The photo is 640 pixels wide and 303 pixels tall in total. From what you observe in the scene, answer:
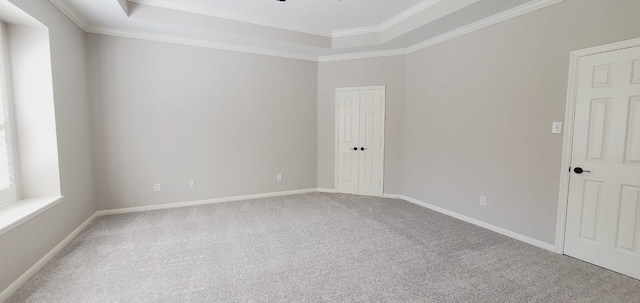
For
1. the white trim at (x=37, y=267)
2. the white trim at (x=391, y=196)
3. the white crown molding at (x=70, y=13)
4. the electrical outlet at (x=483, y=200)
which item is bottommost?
the white trim at (x=37, y=267)

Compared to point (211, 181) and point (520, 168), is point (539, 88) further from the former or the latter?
point (211, 181)

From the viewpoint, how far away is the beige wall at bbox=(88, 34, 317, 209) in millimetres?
3678

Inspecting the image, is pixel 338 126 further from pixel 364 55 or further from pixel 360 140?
pixel 364 55

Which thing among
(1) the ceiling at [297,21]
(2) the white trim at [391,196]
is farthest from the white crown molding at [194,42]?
(2) the white trim at [391,196]

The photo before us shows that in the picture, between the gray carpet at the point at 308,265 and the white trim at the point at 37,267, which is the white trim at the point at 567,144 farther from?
the white trim at the point at 37,267

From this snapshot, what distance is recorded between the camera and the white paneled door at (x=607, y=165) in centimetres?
224

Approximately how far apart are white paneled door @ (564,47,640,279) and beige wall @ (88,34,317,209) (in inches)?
149

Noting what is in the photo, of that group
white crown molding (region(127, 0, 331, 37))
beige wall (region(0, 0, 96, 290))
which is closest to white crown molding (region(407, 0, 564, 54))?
white crown molding (region(127, 0, 331, 37))

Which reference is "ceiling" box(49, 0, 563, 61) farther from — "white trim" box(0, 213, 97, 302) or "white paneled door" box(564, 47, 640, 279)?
"white trim" box(0, 213, 97, 302)

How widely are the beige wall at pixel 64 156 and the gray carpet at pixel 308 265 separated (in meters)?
0.20

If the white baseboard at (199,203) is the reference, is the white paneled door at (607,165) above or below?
above

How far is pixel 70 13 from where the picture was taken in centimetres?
301

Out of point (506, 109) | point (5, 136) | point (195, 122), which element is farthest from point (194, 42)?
point (506, 109)

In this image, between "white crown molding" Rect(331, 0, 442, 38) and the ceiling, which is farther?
"white crown molding" Rect(331, 0, 442, 38)
